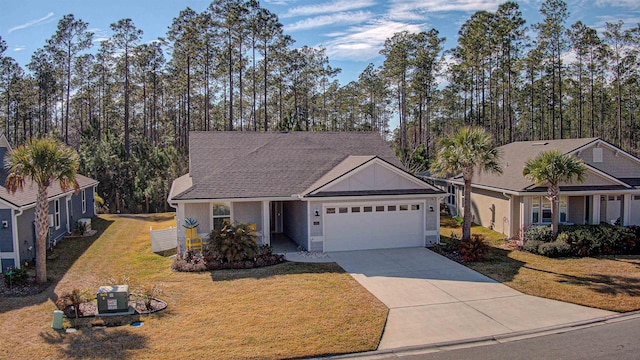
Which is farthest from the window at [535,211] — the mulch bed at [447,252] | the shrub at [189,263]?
the shrub at [189,263]

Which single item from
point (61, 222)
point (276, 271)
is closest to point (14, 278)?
point (276, 271)

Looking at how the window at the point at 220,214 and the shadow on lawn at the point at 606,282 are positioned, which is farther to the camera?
the window at the point at 220,214

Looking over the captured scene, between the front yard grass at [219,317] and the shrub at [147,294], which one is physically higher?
the shrub at [147,294]

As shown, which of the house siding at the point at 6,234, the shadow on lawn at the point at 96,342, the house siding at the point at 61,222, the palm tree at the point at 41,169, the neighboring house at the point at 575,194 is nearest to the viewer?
the shadow on lawn at the point at 96,342

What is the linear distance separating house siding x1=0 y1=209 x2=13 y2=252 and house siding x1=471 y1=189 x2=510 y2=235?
65.6 feet

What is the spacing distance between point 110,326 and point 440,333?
298 inches

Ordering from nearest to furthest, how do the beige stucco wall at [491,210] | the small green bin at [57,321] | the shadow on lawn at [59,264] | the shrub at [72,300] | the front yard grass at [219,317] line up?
the front yard grass at [219,317] < the small green bin at [57,321] < the shrub at [72,300] < the shadow on lawn at [59,264] < the beige stucco wall at [491,210]

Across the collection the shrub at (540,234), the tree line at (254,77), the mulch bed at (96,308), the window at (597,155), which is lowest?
the mulch bed at (96,308)

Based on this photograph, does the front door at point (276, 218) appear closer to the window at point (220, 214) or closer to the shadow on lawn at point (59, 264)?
the window at point (220, 214)

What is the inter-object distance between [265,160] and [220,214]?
12.0ft

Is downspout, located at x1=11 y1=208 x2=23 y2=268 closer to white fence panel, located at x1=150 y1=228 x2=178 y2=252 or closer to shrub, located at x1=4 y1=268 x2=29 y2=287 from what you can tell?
shrub, located at x1=4 y1=268 x2=29 y2=287

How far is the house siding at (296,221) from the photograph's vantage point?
1848cm

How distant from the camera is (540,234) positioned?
60.5ft

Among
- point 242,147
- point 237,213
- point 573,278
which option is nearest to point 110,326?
point 237,213
